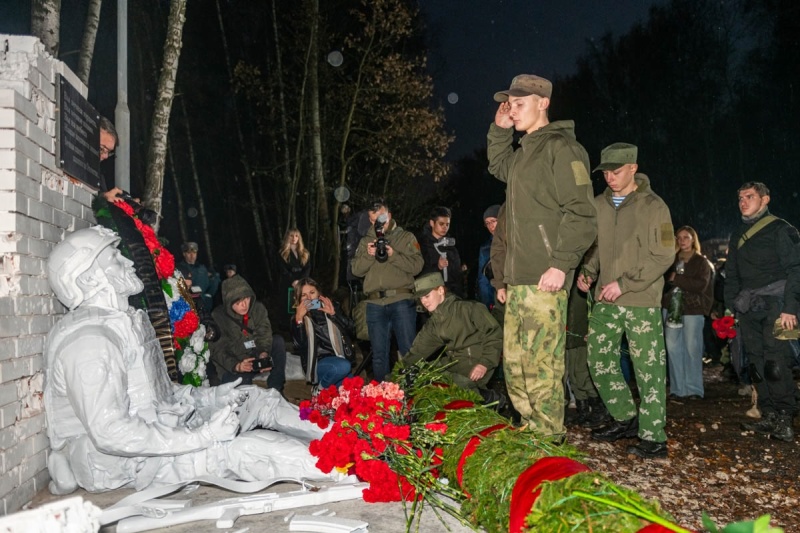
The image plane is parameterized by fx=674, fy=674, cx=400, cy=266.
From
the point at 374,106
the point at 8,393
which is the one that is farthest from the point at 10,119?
the point at 374,106

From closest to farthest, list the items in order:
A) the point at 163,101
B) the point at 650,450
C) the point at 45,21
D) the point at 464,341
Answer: the point at 650,450 → the point at 464,341 → the point at 45,21 → the point at 163,101

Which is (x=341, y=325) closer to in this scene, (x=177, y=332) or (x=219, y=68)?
(x=177, y=332)

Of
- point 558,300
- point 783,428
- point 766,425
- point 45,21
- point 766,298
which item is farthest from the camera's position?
point 45,21

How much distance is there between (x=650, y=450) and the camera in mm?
4809

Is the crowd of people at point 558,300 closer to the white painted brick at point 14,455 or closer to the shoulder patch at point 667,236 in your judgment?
the shoulder patch at point 667,236

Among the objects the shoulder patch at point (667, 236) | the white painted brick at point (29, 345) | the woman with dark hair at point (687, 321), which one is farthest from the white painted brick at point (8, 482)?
the woman with dark hair at point (687, 321)

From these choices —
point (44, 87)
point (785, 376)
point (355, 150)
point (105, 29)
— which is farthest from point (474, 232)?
point (44, 87)

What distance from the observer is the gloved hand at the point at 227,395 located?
12.7 feet

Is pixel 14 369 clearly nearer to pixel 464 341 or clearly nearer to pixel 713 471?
pixel 464 341

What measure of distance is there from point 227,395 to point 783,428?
451 cm

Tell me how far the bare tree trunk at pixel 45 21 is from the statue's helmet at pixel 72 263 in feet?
24.2

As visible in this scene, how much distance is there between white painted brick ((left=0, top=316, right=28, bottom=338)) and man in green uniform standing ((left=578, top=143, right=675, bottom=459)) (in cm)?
376

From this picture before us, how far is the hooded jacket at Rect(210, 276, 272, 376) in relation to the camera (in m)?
7.02

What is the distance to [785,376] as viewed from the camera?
224 inches
